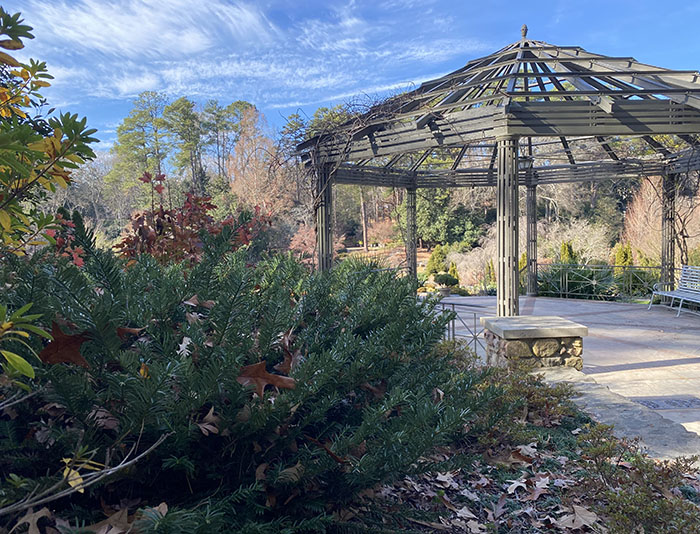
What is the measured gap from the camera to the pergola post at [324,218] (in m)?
7.29

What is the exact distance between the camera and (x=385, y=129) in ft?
21.8

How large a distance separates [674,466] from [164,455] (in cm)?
218

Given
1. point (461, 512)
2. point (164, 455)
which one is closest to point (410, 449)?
point (164, 455)

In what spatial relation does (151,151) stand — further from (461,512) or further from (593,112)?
(461,512)

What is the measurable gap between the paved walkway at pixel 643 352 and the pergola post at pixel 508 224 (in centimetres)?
46

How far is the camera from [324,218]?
7.30 m

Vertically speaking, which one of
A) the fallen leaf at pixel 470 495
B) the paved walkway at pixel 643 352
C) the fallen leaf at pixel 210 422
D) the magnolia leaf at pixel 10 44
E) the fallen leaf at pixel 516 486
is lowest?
the paved walkway at pixel 643 352

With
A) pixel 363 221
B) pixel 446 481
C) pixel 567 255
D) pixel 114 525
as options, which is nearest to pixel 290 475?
pixel 114 525

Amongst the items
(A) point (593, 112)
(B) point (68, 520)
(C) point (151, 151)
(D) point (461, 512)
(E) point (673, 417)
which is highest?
(C) point (151, 151)

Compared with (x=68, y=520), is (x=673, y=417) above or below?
below

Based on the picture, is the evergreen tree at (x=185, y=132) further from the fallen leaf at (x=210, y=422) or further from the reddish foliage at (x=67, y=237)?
the fallen leaf at (x=210, y=422)


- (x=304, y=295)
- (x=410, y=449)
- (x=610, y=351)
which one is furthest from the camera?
(x=610, y=351)

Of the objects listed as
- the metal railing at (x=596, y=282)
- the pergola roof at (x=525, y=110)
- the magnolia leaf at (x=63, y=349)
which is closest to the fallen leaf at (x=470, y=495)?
the magnolia leaf at (x=63, y=349)

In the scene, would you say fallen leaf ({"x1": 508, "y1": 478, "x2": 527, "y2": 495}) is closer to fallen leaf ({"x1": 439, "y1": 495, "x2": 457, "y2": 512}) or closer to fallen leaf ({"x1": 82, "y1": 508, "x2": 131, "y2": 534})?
fallen leaf ({"x1": 439, "y1": 495, "x2": 457, "y2": 512})
